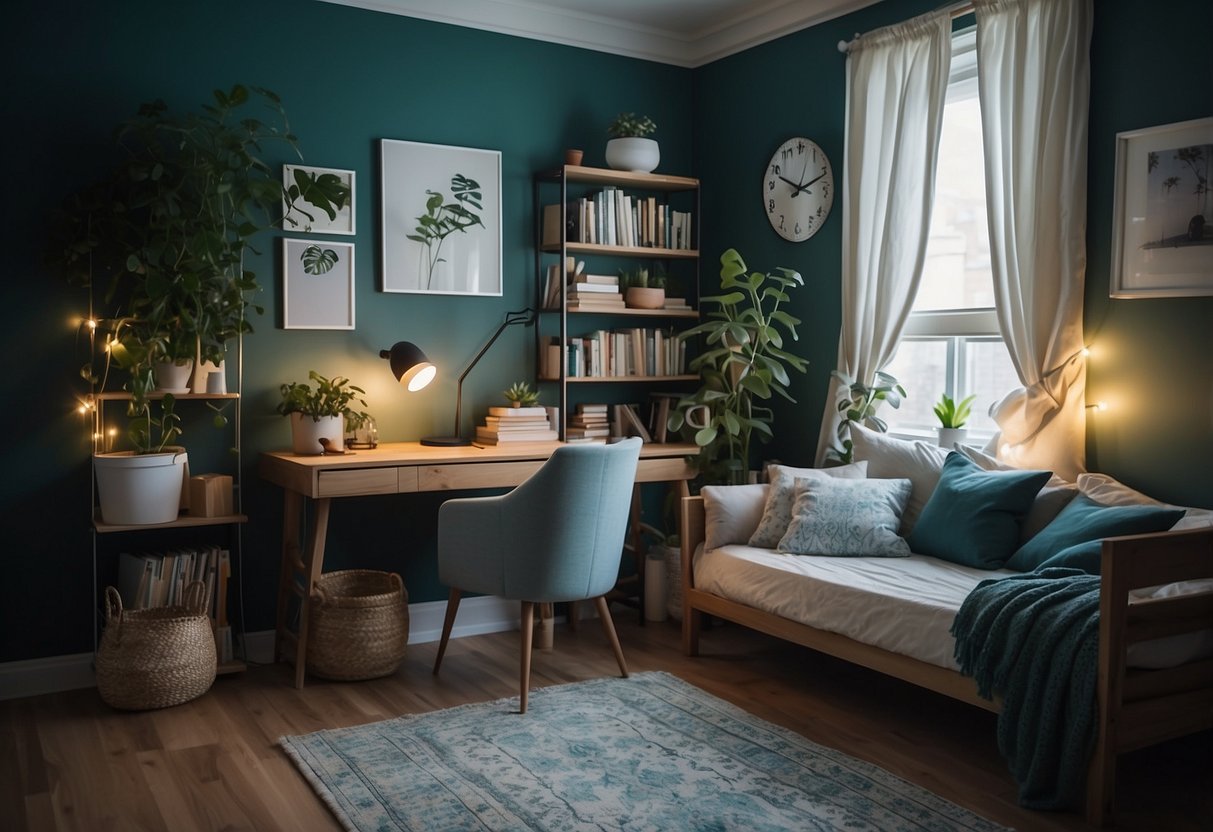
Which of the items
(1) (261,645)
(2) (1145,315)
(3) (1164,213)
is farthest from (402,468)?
(3) (1164,213)

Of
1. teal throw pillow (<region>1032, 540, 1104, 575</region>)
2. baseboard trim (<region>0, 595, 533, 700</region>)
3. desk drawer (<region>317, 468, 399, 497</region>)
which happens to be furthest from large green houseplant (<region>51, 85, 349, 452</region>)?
teal throw pillow (<region>1032, 540, 1104, 575</region>)

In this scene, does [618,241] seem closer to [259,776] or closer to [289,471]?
[289,471]

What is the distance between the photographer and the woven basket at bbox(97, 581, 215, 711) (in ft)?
11.1

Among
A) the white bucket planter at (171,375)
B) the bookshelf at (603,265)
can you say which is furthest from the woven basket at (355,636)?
the bookshelf at (603,265)

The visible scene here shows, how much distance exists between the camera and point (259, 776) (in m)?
2.89

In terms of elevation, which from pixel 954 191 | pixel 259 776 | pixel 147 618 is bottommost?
pixel 259 776

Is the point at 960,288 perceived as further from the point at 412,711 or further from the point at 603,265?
the point at 412,711

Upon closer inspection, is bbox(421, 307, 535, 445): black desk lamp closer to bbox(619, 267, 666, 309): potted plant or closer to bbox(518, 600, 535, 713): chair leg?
bbox(619, 267, 666, 309): potted plant

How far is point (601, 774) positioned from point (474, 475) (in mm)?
1388

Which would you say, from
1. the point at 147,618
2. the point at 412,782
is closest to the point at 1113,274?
the point at 412,782

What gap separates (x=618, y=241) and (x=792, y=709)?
2.21m

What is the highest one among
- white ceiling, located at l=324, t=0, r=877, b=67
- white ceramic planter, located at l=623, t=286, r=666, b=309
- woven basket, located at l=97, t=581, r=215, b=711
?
white ceiling, located at l=324, t=0, r=877, b=67

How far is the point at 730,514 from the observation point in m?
3.99

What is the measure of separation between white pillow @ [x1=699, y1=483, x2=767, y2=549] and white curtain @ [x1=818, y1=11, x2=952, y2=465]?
0.45 metres
